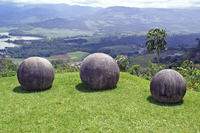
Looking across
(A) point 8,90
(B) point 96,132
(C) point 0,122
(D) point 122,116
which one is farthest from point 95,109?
(A) point 8,90

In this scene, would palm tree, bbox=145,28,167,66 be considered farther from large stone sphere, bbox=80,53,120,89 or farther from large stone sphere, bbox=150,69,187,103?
large stone sphere, bbox=150,69,187,103

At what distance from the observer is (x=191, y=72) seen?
27.0 meters

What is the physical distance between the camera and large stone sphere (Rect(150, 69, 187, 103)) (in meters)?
15.1

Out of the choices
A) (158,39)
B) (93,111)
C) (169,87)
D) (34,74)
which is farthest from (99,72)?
(158,39)

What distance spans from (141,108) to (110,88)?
520cm

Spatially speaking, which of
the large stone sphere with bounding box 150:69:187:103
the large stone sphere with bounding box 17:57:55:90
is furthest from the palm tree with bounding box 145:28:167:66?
the large stone sphere with bounding box 17:57:55:90

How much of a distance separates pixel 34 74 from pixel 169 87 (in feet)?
40.7

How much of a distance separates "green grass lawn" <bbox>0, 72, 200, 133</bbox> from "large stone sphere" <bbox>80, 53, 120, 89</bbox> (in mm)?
759

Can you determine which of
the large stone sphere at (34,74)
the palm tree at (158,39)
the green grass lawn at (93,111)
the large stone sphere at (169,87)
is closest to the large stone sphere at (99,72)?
the green grass lawn at (93,111)

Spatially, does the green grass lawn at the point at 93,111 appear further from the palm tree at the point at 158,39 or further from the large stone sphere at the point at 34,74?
the palm tree at the point at 158,39

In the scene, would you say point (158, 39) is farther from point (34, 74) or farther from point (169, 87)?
point (34, 74)

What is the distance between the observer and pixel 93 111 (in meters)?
13.7

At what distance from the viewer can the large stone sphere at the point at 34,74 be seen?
17734 mm

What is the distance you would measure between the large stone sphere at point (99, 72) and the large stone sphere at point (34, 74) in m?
3.70
